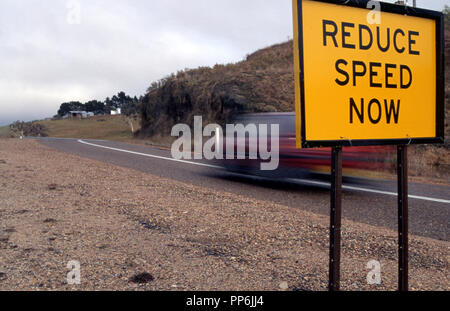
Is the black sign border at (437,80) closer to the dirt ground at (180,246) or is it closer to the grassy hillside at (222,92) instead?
the dirt ground at (180,246)

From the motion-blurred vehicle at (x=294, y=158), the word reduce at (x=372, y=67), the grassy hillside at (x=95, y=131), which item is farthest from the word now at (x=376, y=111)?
the grassy hillside at (x=95, y=131)

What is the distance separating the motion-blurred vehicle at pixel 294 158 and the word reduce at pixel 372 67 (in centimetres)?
581

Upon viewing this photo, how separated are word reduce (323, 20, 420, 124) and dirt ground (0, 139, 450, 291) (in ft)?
5.52

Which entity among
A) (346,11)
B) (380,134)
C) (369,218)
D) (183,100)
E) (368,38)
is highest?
(183,100)

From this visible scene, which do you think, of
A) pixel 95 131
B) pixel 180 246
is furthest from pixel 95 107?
pixel 180 246

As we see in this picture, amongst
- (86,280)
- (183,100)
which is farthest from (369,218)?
(183,100)

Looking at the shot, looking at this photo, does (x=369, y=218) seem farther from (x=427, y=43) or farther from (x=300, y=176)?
(x=427, y=43)

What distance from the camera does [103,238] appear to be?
4383 mm

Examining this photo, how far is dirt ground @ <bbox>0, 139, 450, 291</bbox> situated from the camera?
11.0ft

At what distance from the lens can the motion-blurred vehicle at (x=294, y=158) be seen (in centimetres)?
839

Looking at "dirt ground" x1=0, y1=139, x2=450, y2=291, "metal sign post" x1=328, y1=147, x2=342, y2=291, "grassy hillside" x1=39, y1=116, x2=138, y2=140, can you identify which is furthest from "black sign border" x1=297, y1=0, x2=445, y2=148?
"grassy hillside" x1=39, y1=116, x2=138, y2=140
